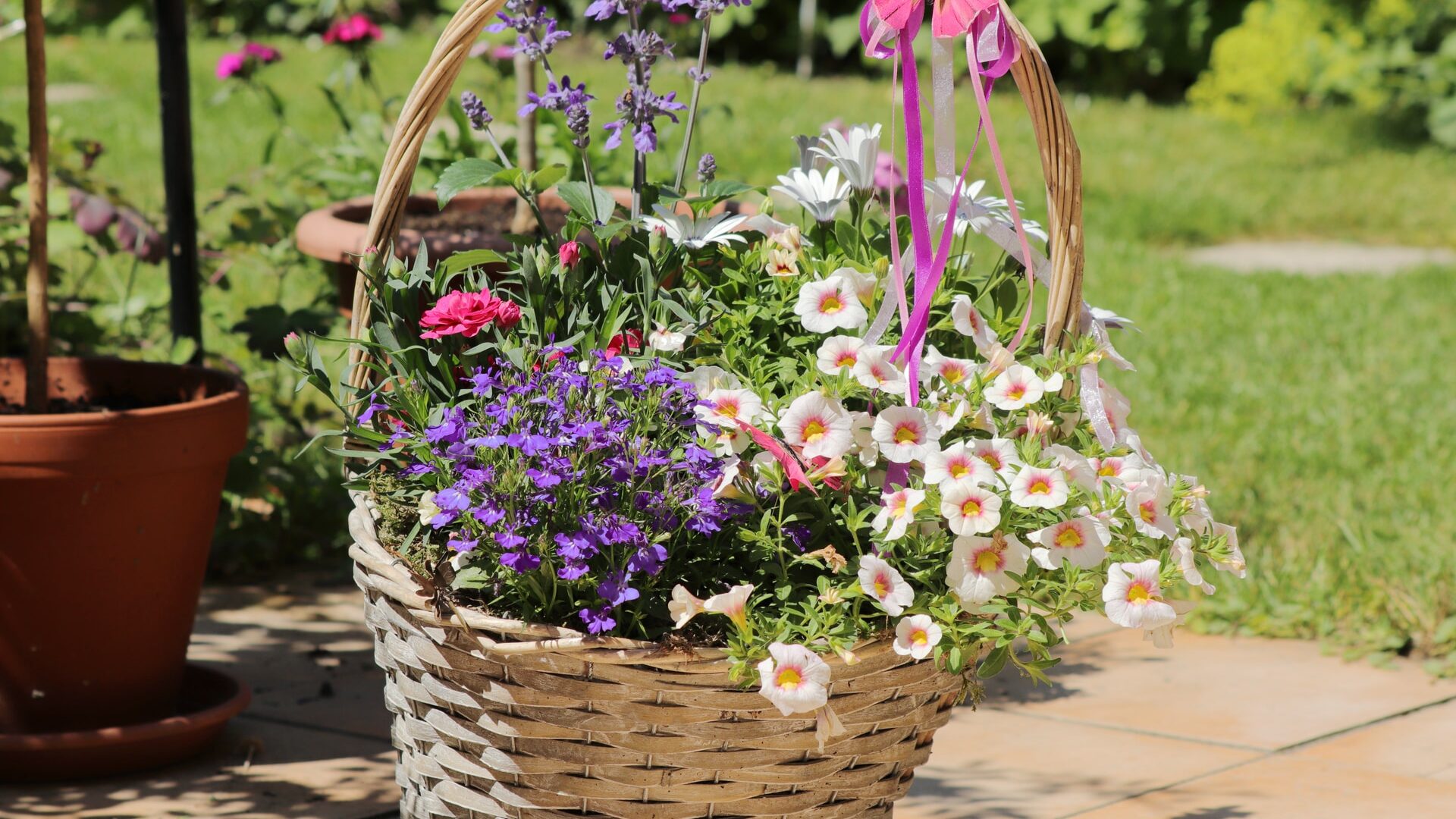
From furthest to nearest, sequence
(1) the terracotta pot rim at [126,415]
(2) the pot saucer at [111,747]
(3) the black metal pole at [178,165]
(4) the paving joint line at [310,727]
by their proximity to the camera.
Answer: (3) the black metal pole at [178,165] → (4) the paving joint line at [310,727] → (2) the pot saucer at [111,747] → (1) the terracotta pot rim at [126,415]

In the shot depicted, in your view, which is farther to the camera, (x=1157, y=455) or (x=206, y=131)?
(x=206, y=131)

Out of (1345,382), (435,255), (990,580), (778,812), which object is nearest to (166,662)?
(435,255)

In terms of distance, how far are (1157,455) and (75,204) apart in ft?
7.96

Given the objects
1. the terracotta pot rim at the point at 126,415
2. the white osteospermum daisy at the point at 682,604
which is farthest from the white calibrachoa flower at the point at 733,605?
the terracotta pot rim at the point at 126,415

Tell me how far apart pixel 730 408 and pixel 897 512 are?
0.62 feet

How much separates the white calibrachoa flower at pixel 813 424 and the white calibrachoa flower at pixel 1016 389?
15 centimetres

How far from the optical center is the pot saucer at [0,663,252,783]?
2098 millimetres

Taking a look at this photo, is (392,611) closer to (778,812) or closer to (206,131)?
(778,812)

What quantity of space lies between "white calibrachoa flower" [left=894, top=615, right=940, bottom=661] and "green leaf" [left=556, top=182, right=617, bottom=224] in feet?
1.83

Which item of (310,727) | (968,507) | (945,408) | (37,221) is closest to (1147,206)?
(310,727)

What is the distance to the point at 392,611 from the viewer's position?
1452mm

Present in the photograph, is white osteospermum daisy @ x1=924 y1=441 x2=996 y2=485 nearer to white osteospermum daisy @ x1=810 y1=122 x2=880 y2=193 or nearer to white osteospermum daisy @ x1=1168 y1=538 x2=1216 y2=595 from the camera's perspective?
white osteospermum daisy @ x1=1168 y1=538 x2=1216 y2=595

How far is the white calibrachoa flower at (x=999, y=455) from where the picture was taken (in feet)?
4.60

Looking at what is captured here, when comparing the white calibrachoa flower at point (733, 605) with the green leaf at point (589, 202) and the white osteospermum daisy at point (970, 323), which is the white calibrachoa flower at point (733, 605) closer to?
the white osteospermum daisy at point (970, 323)
